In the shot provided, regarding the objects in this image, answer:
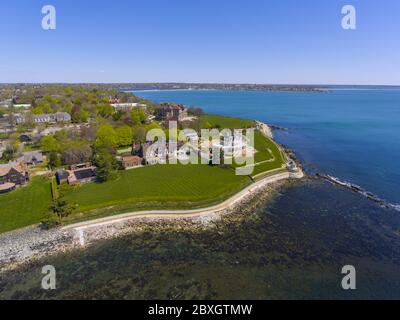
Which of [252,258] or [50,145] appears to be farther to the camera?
[50,145]

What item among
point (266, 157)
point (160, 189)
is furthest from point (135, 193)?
point (266, 157)

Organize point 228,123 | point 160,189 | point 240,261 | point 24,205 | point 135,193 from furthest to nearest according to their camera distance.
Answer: point 228,123, point 160,189, point 135,193, point 24,205, point 240,261

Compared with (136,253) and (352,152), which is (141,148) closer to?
(136,253)

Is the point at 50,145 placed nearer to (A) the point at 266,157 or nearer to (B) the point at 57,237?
(B) the point at 57,237

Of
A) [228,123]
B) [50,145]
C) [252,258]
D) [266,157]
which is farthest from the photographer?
[228,123]

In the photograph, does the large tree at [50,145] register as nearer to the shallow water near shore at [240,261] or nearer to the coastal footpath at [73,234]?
the coastal footpath at [73,234]

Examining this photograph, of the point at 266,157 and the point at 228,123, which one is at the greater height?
the point at 228,123
